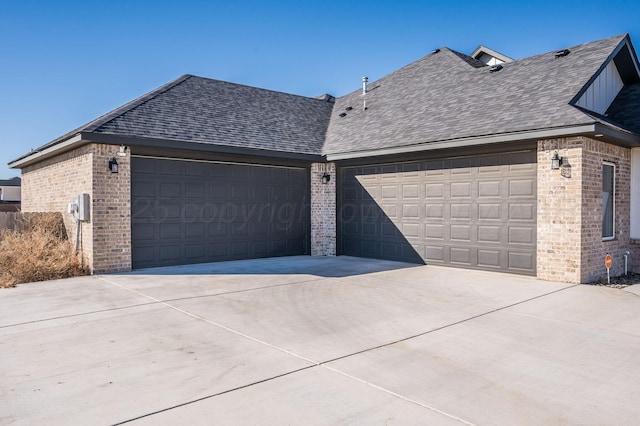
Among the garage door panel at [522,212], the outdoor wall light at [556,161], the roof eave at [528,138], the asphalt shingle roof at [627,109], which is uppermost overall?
the asphalt shingle roof at [627,109]

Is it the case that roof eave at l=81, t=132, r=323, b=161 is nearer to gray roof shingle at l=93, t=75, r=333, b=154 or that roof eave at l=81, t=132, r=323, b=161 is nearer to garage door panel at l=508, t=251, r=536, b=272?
gray roof shingle at l=93, t=75, r=333, b=154

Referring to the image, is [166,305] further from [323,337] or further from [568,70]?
[568,70]

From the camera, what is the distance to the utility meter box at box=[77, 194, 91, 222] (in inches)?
412

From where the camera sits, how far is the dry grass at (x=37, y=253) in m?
9.51

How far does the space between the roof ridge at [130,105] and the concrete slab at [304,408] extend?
8.67 metres

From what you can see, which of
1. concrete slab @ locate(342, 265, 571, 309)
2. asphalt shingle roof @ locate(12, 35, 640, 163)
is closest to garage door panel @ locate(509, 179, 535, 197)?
asphalt shingle roof @ locate(12, 35, 640, 163)

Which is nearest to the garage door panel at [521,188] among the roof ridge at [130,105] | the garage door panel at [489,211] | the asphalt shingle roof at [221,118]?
the garage door panel at [489,211]

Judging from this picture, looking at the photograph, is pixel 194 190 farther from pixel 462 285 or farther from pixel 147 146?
pixel 462 285

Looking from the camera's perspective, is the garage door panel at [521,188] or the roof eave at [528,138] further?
the garage door panel at [521,188]

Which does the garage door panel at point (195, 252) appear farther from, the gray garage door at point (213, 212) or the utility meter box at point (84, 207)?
the utility meter box at point (84, 207)

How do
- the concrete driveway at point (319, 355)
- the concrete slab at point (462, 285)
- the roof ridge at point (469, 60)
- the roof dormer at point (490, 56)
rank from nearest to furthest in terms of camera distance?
the concrete driveway at point (319, 355), the concrete slab at point (462, 285), the roof ridge at point (469, 60), the roof dormer at point (490, 56)

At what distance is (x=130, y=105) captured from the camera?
1209cm

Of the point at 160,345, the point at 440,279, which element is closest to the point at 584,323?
the point at 440,279

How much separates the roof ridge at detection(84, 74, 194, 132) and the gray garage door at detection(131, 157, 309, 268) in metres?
1.22
